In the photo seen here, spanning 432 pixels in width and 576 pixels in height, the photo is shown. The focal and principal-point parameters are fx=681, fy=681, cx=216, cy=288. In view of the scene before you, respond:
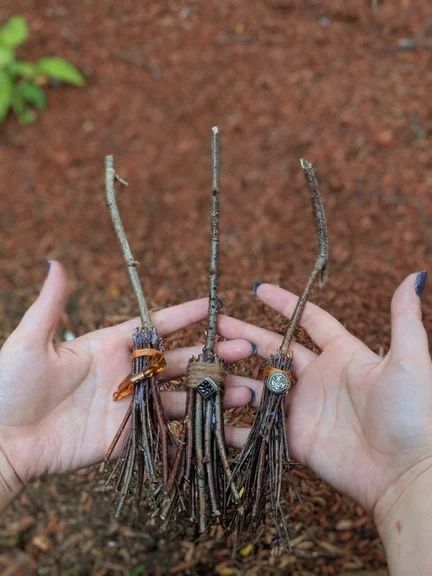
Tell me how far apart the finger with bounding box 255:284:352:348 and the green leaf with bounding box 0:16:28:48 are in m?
3.26

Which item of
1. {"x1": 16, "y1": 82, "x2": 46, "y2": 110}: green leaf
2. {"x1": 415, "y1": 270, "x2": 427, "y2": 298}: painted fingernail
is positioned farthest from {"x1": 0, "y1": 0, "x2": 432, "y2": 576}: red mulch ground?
{"x1": 415, "y1": 270, "x2": 427, "y2": 298}: painted fingernail

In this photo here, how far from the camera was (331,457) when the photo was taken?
238 centimetres

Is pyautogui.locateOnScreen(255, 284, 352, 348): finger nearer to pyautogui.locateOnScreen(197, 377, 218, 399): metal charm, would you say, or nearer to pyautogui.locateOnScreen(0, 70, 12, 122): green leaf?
pyautogui.locateOnScreen(197, 377, 218, 399): metal charm

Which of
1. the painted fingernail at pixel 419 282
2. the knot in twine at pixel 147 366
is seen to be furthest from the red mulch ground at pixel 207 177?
the painted fingernail at pixel 419 282

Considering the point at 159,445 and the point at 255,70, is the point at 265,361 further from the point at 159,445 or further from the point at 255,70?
the point at 255,70

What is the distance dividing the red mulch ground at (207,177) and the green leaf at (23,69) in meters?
0.19

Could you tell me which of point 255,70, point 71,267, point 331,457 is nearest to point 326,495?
point 331,457

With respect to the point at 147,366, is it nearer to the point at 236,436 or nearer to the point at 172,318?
the point at 172,318

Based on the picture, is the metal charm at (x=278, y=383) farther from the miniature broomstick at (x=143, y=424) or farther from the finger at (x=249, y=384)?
the miniature broomstick at (x=143, y=424)

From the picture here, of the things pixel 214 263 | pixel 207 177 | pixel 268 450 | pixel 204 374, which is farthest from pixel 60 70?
→ pixel 268 450

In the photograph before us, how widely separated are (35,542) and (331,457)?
5.08 feet

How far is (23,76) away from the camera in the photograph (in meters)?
5.02

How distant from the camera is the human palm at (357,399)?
7.01ft

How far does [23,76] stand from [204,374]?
138 inches
